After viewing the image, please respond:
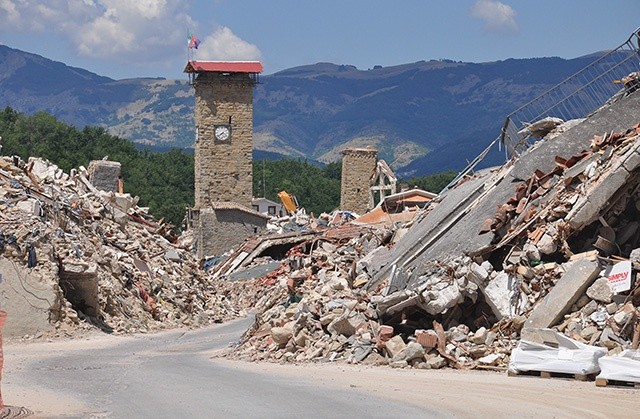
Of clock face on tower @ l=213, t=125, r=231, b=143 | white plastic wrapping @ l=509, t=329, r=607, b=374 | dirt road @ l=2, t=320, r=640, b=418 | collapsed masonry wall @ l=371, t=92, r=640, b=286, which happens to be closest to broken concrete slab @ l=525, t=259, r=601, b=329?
white plastic wrapping @ l=509, t=329, r=607, b=374

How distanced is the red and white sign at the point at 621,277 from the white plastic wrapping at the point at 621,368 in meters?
2.05

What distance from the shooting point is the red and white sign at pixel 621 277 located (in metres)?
16.0

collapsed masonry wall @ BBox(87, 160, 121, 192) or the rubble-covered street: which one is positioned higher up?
collapsed masonry wall @ BBox(87, 160, 121, 192)

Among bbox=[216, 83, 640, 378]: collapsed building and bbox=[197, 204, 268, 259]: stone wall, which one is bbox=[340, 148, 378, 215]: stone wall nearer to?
bbox=[197, 204, 268, 259]: stone wall

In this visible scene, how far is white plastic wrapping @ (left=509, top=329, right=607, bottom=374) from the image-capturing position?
1438cm

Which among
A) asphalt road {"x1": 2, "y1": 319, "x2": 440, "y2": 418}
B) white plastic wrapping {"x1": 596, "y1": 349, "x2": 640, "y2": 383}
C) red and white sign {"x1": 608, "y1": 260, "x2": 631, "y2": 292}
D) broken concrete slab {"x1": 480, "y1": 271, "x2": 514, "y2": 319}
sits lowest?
asphalt road {"x1": 2, "y1": 319, "x2": 440, "y2": 418}

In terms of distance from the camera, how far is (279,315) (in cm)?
2122

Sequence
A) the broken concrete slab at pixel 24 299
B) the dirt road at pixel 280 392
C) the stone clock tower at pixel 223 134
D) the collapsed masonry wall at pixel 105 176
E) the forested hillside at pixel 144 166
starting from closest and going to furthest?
the dirt road at pixel 280 392 < the broken concrete slab at pixel 24 299 < the collapsed masonry wall at pixel 105 176 < the stone clock tower at pixel 223 134 < the forested hillside at pixel 144 166

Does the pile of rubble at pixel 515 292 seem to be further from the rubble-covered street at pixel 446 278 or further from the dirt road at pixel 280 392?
the dirt road at pixel 280 392

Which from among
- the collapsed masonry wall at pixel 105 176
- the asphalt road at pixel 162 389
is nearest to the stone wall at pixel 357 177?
the collapsed masonry wall at pixel 105 176

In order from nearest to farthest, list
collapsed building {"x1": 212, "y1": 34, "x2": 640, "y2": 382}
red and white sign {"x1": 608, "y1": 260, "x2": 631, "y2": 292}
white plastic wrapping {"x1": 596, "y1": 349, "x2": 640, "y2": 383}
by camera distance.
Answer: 1. white plastic wrapping {"x1": 596, "y1": 349, "x2": 640, "y2": 383}
2. red and white sign {"x1": 608, "y1": 260, "x2": 631, "y2": 292}
3. collapsed building {"x1": 212, "y1": 34, "x2": 640, "y2": 382}

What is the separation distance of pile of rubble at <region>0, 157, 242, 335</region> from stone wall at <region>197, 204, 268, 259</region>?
1550 cm

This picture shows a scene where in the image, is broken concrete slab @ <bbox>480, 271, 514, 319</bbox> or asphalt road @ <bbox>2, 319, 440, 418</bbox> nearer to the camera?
asphalt road @ <bbox>2, 319, 440, 418</bbox>

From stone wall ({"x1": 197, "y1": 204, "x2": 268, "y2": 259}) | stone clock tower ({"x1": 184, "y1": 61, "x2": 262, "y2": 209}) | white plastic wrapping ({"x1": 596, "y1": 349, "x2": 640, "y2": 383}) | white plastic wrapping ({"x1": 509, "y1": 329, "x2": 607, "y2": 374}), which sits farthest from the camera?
stone clock tower ({"x1": 184, "y1": 61, "x2": 262, "y2": 209})
